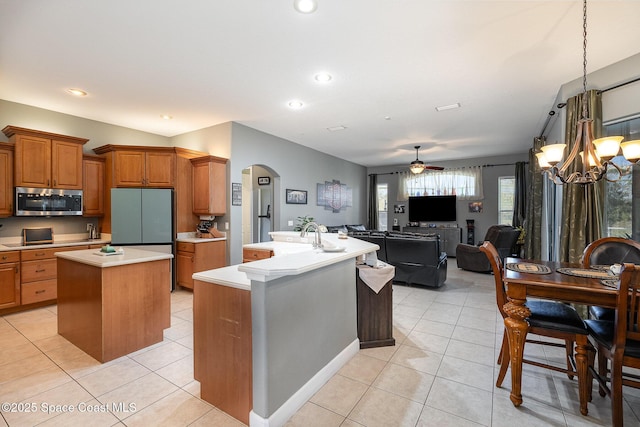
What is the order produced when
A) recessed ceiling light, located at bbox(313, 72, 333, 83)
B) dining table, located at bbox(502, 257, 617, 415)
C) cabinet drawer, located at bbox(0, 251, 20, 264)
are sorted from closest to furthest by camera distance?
dining table, located at bbox(502, 257, 617, 415)
recessed ceiling light, located at bbox(313, 72, 333, 83)
cabinet drawer, located at bbox(0, 251, 20, 264)

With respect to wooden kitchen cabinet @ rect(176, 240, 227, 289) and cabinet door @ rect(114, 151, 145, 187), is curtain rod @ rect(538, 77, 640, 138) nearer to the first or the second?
wooden kitchen cabinet @ rect(176, 240, 227, 289)

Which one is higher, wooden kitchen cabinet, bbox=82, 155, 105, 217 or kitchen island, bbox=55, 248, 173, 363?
wooden kitchen cabinet, bbox=82, 155, 105, 217

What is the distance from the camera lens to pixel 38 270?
388 centimetres

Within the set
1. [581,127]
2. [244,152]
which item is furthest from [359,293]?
[244,152]

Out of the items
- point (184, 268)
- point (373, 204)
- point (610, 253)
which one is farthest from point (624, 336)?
point (373, 204)

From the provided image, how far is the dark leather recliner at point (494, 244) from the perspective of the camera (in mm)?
5859

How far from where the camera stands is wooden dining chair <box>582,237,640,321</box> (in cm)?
239

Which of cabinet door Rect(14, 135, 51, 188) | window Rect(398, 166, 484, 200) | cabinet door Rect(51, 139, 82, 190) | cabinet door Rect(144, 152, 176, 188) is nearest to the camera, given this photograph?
cabinet door Rect(14, 135, 51, 188)

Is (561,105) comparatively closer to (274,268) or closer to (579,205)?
(579,205)

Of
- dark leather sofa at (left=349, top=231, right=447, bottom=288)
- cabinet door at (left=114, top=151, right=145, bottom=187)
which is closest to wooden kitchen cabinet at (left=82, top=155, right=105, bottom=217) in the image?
cabinet door at (left=114, top=151, right=145, bottom=187)

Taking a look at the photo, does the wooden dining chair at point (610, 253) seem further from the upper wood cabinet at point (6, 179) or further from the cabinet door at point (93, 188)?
the upper wood cabinet at point (6, 179)

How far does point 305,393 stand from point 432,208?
7.78m

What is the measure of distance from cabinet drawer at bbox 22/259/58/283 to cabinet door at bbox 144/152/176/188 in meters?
1.70

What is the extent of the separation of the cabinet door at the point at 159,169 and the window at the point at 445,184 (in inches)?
270
